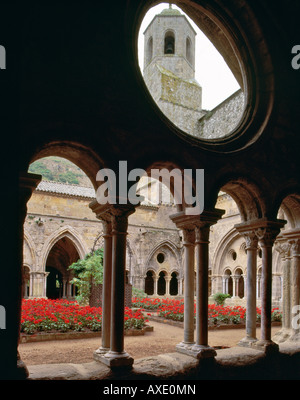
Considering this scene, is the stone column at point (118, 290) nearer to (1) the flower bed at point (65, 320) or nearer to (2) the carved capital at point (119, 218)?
(2) the carved capital at point (119, 218)

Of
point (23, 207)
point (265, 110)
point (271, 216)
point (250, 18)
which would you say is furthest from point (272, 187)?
point (23, 207)

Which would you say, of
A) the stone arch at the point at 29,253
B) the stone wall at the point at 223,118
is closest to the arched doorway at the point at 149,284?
the stone arch at the point at 29,253

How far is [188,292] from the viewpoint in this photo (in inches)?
216

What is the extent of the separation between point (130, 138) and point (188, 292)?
2.42m

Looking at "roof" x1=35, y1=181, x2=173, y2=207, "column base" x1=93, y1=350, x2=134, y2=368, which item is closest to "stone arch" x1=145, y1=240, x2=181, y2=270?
"roof" x1=35, y1=181, x2=173, y2=207

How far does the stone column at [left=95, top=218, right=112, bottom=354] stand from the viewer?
4.71 m

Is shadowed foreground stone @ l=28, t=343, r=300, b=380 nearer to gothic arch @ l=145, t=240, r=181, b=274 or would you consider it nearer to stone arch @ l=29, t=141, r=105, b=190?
stone arch @ l=29, t=141, r=105, b=190

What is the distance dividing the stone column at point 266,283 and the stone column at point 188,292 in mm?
1211

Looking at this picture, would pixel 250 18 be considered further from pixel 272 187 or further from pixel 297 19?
pixel 272 187

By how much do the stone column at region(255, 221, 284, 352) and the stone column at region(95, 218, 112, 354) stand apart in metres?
2.49

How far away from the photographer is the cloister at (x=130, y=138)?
13.4 ft

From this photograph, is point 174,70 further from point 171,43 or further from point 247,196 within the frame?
point 247,196

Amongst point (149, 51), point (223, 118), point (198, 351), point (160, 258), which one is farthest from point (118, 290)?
point (149, 51)

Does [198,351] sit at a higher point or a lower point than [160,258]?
lower
